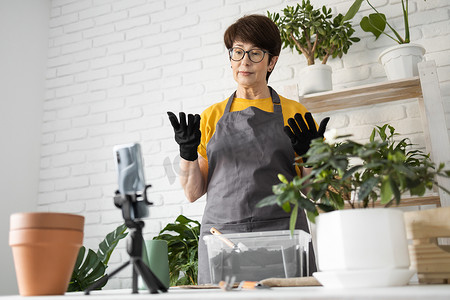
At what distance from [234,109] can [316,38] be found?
0.76m

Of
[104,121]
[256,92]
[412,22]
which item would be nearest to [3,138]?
[104,121]

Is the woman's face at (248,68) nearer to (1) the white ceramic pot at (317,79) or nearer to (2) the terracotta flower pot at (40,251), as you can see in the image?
(1) the white ceramic pot at (317,79)

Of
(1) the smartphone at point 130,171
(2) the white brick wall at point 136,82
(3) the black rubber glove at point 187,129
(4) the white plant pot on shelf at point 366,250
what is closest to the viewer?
(4) the white plant pot on shelf at point 366,250

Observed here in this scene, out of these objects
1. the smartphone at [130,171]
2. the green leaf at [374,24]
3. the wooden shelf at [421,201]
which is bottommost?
the wooden shelf at [421,201]

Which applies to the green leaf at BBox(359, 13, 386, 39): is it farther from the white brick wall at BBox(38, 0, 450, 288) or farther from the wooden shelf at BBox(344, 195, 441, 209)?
the wooden shelf at BBox(344, 195, 441, 209)

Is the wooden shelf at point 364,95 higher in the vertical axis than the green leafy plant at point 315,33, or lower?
lower

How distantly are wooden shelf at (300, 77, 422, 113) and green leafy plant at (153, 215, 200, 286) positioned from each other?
2.94 feet

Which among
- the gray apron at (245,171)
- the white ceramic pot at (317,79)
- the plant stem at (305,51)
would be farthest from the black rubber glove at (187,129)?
the plant stem at (305,51)

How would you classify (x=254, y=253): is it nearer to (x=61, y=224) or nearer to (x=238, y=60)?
(x=61, y=224)

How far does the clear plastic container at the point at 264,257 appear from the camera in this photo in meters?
0.96

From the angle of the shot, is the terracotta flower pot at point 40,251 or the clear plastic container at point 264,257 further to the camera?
the clear plastic container at point 264,257

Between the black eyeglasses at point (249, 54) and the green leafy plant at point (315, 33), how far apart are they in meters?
→ 0.61

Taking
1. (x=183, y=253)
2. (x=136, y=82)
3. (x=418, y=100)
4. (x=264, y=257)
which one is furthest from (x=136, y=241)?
(x=136, y=82)

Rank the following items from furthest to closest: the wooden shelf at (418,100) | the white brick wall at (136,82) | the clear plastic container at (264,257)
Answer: the white brick wall at (136,82)
the wooden shelf at (418,100)
the clear plastic container at (264,257)
